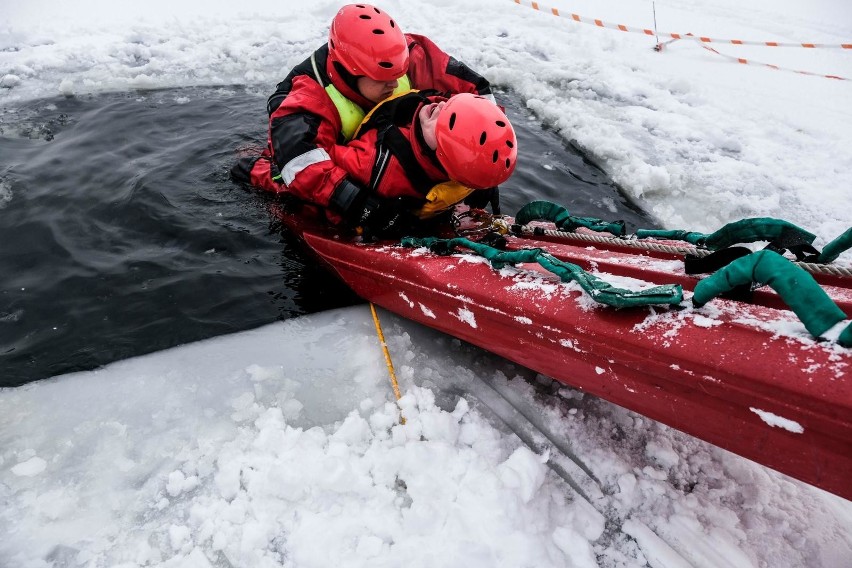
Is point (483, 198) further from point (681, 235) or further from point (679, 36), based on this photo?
point (679, 36)

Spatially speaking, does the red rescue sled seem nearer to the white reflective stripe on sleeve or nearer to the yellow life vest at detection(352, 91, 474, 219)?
the yellow life vest at detection(352, 91, 474, 219)

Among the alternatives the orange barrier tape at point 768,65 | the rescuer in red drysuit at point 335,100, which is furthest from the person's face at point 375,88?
the orange barrier tape at point 768,65

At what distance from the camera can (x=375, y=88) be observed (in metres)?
3.25

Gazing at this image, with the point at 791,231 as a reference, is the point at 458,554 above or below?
below

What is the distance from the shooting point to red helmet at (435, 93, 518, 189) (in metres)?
2.44

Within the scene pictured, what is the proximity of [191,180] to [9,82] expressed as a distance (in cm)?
333

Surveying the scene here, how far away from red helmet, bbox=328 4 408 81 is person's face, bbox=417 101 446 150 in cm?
51

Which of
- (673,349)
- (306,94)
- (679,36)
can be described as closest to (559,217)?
(673,349)

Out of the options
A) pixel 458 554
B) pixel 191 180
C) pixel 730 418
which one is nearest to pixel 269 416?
pixel 458 554

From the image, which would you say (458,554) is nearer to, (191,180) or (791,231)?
(791,231)

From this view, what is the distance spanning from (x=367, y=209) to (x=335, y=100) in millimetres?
882

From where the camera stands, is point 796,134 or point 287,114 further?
point 796,134

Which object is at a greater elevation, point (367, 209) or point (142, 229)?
point (367, 209)

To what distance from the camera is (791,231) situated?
71.1 inches
